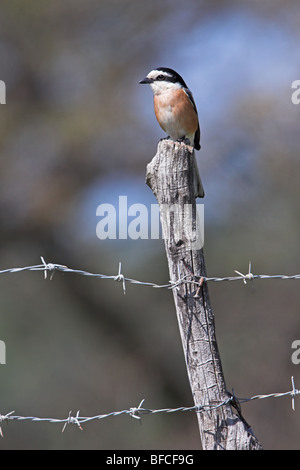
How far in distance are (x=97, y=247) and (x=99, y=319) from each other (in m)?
1.15

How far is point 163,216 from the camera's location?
2211 mm

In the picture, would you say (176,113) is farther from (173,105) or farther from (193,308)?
(193,308)

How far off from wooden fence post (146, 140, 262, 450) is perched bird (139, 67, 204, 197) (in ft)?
6.13

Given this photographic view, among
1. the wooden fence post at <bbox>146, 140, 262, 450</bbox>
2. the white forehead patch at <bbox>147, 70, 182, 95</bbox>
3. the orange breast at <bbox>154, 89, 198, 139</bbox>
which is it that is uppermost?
the white forehead patch at <bbox>147, 70, 182, 95</bbox>

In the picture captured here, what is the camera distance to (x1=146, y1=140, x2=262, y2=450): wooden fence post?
2154mm

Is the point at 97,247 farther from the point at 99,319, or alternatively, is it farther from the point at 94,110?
the point at 94,110

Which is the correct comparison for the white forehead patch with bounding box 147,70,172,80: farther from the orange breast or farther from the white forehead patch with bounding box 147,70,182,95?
the orange breast

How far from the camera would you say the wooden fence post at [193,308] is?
215 centimetres

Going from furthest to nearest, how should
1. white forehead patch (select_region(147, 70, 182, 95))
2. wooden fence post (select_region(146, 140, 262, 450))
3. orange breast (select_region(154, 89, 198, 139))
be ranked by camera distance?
white forehead patch (select_region(147, 70, 182, 95))
orange breast (select_region(154, 89, 198, 139))
wooden fence post (select_region(146, 140, 262, 450))

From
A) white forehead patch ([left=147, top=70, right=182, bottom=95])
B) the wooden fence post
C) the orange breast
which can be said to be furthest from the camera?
white forehead patch ([left=147, top=70, right=182, bottom=95])

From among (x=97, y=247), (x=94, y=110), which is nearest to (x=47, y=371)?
(x=97, y=247)

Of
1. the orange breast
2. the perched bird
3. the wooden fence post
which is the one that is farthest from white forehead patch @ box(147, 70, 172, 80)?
the wooden fence post

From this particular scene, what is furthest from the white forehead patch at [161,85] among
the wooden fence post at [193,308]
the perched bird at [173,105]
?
the wooden fence post at [193,308]

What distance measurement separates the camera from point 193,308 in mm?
2184
